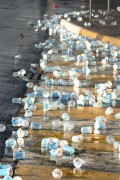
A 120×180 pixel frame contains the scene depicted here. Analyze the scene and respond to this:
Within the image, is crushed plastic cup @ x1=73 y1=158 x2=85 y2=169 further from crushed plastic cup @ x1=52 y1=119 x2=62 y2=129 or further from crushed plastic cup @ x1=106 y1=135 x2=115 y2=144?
crushed plastic cup @ x1=52 y1=119 x2=62 y2=129

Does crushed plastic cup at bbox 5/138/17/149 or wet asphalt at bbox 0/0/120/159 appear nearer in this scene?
crushed plastic cup at bbox 5/138/17/149

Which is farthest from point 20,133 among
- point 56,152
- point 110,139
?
point 110,139

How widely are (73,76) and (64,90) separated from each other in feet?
2.55

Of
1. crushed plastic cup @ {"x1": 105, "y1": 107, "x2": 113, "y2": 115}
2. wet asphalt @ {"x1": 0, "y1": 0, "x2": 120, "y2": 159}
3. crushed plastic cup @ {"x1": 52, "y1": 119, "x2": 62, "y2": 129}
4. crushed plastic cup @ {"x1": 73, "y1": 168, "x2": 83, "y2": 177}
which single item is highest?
wet asphalt @ {"x1": 0, "y1": 0, "x2": 120, "y2": 159}

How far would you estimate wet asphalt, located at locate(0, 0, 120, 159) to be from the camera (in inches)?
288

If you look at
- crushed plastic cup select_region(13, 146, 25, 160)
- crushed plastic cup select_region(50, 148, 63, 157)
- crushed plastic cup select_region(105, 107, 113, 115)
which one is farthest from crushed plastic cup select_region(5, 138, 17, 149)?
crushed plastic cup select_region(105, 107, 113, 115)

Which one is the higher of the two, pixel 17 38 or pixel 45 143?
pixel 17 38

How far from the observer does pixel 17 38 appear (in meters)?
12.6

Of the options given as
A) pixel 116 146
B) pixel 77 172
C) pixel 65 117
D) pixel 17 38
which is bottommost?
pixel 77 172

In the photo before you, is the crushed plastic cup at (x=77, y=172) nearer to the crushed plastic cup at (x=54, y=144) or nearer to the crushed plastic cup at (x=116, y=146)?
the crushed plastic cup at (x=54, y=144)

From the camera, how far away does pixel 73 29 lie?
1229 cm

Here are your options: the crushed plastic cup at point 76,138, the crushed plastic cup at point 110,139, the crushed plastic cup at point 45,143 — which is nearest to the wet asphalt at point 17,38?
the crushed plastic cup at point 45,143

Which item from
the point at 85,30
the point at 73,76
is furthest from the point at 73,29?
the point at 73,76

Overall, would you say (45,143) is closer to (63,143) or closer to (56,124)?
(63,143)
